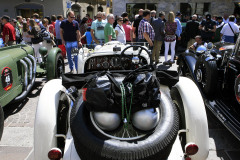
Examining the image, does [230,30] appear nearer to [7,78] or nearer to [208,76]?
[208,76]

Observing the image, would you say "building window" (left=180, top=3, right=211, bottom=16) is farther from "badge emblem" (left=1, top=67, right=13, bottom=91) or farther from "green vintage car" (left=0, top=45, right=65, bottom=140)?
"badge emblem" (left=1, top=67, right=13, bottom=91)

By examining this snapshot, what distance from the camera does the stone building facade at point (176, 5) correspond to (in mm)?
17531

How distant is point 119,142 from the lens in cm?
178

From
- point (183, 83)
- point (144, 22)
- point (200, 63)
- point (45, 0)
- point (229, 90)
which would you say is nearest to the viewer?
point (183, 83)

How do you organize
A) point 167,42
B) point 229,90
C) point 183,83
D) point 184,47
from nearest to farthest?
point 183,83
point 229,90
point 167,42
point 184,47

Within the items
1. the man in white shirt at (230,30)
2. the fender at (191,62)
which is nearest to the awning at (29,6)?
the man in white shirt at (230,30)

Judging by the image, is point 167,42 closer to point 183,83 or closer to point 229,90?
point 229,90

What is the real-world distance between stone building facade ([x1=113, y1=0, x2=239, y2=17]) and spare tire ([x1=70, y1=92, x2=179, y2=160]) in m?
16.7

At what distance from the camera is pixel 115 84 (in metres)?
1.88

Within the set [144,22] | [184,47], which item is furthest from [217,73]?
[184,47]

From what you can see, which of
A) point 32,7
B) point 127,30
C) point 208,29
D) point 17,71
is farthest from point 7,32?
point 32,7

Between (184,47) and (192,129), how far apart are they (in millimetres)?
9689

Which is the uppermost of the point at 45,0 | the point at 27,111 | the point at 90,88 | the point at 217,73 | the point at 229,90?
the point at 45,0

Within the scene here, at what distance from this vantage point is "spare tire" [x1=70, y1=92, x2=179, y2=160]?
170 cm
